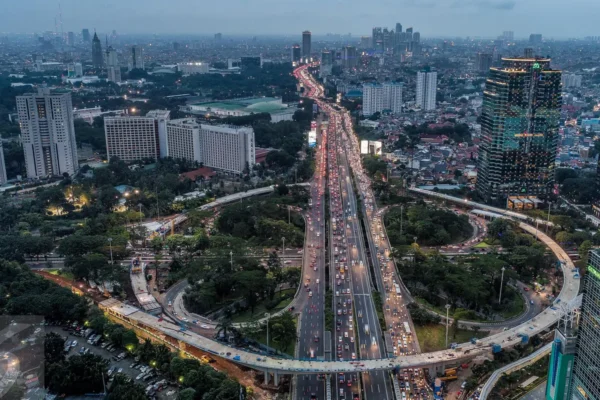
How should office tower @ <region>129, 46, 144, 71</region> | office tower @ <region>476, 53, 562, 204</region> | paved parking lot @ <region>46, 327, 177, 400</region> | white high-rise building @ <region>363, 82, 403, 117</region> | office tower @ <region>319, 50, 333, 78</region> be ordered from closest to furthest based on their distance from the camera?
paved parking lot @ <region>46, 327, 177, 400</region> → office tower @ <region>476, 53, 562, 204</region> → white high-rise building @ <region>363, 82, 403, 117</region> → office tower @ <region>319, 50, 333, 78</region> → office tower @ <region>129, 46, 144, 71</region>

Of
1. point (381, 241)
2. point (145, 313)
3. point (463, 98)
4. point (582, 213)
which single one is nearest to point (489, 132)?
point (582, 213)

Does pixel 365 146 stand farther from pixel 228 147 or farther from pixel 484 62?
pixel 484 62

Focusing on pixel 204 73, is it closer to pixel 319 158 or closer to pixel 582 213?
pixel 319 158

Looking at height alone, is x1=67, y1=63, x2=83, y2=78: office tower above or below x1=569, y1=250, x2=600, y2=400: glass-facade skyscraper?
above

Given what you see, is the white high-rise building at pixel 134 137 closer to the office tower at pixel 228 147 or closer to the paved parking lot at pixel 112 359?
the office tower at pixel 228 147

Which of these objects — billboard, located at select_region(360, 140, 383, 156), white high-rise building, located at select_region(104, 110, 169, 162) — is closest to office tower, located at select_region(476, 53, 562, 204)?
billboard, located at select_region(360, 140, 383, 156)

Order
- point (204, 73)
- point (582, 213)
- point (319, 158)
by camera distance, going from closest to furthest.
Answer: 1. point (582, 213)
2. point (319, 158)
3. point (204, 73)

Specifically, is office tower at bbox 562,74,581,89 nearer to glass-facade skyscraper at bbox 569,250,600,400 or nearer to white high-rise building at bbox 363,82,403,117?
white high-rise building at bbox 363,82,403,117
